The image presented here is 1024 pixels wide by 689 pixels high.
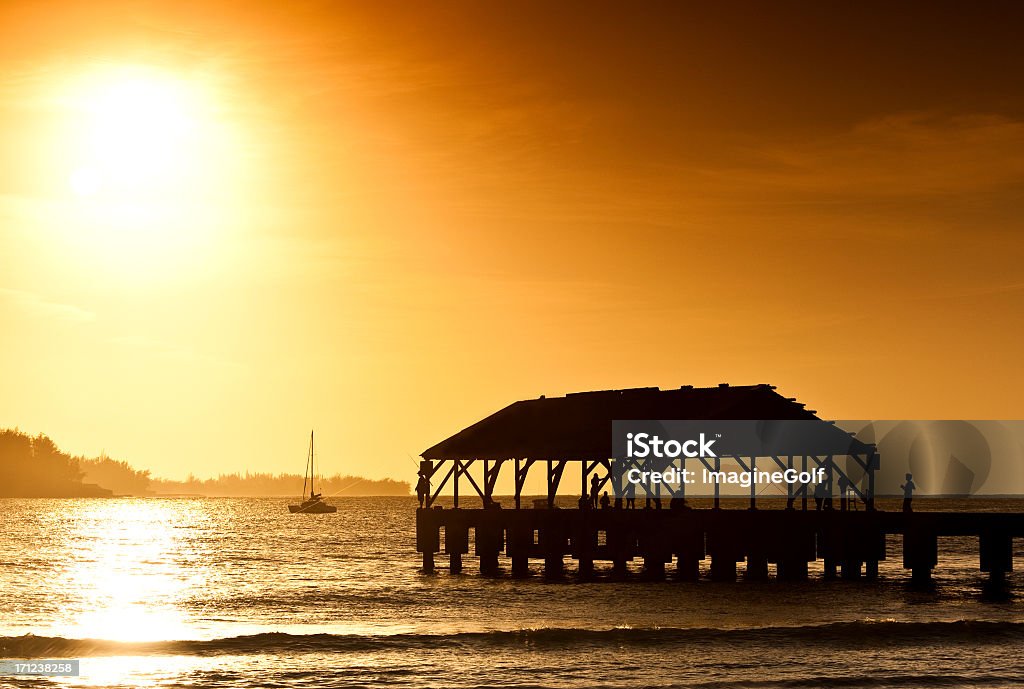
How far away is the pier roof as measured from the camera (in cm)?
5475

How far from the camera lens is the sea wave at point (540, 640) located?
35594mm

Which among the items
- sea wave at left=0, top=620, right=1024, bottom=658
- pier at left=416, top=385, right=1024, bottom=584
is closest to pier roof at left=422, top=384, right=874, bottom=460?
pier at left=416, top=385, right=1024, bottom=584

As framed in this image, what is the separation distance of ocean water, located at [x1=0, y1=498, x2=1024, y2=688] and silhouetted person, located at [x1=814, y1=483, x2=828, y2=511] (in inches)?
125

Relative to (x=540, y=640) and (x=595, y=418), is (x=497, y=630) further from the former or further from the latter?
(x=595, y=418)

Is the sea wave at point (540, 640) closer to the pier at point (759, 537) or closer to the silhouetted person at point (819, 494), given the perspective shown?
the pier at point (759, 537)

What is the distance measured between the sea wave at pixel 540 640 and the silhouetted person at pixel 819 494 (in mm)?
15219

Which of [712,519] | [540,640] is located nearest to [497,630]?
[540,640]

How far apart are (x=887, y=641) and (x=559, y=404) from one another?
29282 mm

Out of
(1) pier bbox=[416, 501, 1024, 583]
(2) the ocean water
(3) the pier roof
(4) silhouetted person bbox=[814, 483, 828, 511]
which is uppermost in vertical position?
(3) the pier roof

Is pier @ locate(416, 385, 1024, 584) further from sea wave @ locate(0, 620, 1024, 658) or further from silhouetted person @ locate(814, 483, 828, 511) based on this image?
sea wave @ locate(0, 620, 1024, 658)

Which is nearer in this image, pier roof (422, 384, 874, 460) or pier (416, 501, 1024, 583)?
pier (416, 501, 1024, 583)

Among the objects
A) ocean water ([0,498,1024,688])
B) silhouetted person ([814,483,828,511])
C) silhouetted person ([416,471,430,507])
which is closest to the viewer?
ocean water ([0,498,1024,688])

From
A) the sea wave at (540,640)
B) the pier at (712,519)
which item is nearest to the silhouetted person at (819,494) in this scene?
the pier at (712,519)

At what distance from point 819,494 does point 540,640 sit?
21839 millimetres
